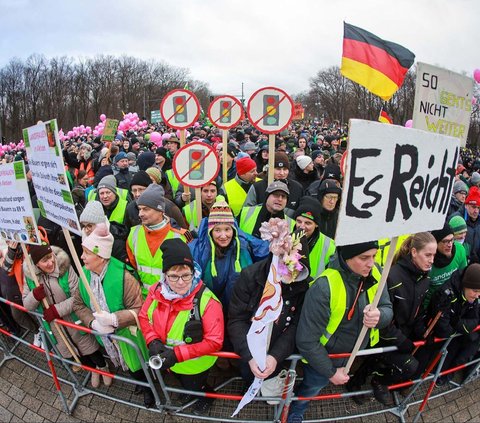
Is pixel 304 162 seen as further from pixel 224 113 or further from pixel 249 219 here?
pixel 249 219

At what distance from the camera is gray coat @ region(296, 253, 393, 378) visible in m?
2.70

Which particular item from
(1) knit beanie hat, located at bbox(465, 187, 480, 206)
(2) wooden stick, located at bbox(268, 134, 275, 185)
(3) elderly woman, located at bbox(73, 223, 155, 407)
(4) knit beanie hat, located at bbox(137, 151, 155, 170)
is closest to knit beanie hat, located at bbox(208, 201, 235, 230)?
(3) elderly woman, located at bbox(73, 223, 155, 407)

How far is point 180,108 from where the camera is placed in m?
5.54

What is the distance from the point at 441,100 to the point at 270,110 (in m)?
2.26

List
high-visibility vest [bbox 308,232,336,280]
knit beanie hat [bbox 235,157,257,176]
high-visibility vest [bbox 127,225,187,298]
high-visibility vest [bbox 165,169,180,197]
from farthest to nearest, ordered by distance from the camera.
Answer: high-visibility vest [bbox 165,169,180,197] → knit beanie hat [bbox 235,157,257,176] → high-visibility vest [bbox 308,232,336,280] → high-visibility vest [bbox 127,225,187,298]

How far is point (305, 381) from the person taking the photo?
317 centimetres

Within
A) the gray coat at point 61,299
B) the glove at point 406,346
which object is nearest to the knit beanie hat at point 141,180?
the gray coat at point 61,299

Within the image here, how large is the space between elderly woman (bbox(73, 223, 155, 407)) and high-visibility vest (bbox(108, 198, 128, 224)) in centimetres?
141

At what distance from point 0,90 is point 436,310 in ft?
221

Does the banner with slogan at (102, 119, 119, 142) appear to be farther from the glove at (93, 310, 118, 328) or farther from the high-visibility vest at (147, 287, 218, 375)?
the high-visibility vest at (147, 287, 218, 375)

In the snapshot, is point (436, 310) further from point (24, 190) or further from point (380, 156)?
point (24, 190)

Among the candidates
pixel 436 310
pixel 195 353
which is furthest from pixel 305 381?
pixel 436 310

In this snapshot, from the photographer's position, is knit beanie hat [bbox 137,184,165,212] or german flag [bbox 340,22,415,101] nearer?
knit beanie hat [bbox 137,184,165,212]

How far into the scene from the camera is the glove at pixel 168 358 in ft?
9.18
